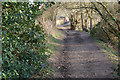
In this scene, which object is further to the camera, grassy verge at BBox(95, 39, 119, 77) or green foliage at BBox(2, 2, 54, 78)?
grassy verge at BBox(95, 39, 119, 77)

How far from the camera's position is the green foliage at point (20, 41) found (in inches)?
195

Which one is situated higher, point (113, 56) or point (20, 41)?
point (20, 41)

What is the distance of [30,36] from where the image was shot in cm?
605

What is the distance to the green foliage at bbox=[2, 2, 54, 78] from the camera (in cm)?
495

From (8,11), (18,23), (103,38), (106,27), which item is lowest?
(103,38)

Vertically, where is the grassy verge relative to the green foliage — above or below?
below

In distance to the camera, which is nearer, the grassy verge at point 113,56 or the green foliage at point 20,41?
the green foliage at point 20,41

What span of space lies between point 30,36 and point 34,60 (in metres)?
0.81

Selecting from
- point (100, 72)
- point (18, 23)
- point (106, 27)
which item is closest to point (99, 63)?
point (100, 72)

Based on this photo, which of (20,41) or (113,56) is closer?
(20,41)

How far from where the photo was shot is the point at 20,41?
5.61m

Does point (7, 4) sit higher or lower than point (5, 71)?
higher

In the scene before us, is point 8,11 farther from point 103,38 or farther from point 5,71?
point 103,38

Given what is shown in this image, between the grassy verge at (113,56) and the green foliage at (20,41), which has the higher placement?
the green foliage at (20,41)
